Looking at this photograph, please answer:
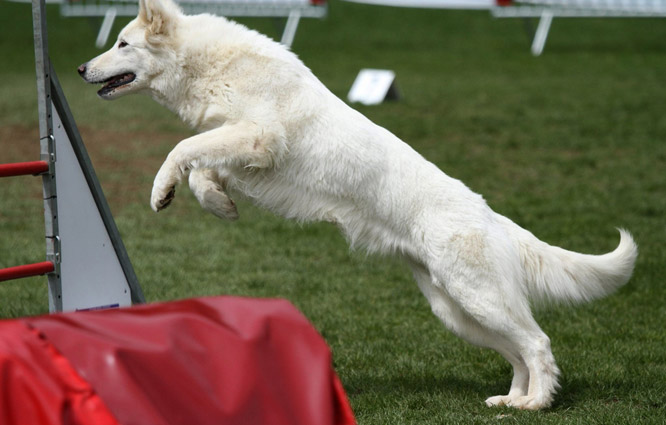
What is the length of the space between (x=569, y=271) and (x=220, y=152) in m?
1.80

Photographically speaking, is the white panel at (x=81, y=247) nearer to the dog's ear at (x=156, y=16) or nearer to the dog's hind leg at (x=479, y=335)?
the dog's ear at (x=156, y=16)

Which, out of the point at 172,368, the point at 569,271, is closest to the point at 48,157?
the point at 172,368

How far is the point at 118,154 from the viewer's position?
10891 mm

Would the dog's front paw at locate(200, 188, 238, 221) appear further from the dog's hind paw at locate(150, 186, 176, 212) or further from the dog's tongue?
the dog's tongue

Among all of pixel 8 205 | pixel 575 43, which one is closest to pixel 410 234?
pixel 8 205

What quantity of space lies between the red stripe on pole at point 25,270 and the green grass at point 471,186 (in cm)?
161

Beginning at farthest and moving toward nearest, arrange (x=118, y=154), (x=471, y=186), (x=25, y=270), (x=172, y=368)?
(x=118, y=154) < (x=471, y=186) < (x=25, y=270) < (x=172, y=368)

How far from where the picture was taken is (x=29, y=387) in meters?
2.10

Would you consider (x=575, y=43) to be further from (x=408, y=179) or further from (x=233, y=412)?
(x=233, y=412)

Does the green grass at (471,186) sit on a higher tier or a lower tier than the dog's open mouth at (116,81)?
lower

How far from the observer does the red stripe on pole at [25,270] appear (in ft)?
12.3

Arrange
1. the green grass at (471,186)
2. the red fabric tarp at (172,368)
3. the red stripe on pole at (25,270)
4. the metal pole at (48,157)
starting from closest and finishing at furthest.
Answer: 1. the red fabric tarp at (172,368)
2. the red stripe on pole at (25,270)
3. the metal pole at (48,157)
4. the green grass at (471,186)

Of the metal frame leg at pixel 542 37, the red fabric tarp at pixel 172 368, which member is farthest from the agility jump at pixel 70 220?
the metal frame leg at pixel 542 37

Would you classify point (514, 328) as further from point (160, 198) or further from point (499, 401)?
point (160, 198)
